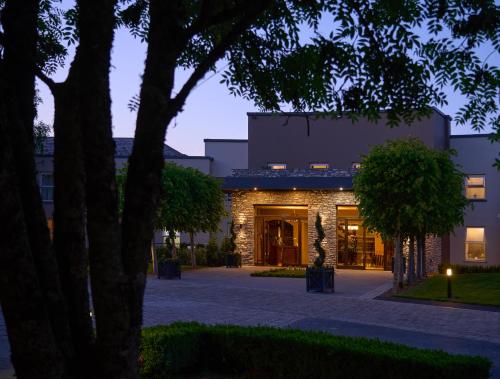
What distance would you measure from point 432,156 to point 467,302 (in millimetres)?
5617

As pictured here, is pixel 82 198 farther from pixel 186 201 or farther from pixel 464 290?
pixel 186 201

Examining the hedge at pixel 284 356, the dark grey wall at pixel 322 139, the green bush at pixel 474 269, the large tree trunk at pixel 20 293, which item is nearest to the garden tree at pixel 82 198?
the large tree trunk at pixel 20 293

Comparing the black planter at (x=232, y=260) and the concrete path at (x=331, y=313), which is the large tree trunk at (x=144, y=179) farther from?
the black planter at (x=232, y=260)

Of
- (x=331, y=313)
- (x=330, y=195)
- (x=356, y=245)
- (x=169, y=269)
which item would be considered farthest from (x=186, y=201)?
(x=331, y=313)

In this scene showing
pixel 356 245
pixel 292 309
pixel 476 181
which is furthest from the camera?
pixel 476 181

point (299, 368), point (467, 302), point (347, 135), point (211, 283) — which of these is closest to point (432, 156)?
point (467, 302)

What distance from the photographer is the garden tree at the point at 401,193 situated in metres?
22.1

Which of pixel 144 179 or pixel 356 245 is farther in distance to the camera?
pixel 356 245

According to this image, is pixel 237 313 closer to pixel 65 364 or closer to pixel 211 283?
pixel 211 283

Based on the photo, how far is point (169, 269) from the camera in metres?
27.0

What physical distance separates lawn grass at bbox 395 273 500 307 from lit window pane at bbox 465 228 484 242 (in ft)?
19.2

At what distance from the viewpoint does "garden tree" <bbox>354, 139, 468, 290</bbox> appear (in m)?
22.1

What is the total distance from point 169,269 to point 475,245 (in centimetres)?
1570

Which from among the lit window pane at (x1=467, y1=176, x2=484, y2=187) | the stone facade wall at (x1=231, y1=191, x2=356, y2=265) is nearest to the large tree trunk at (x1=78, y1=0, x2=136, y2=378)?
the stone facade wall at (x1=231, y1=191, x2=356, y2=265)
